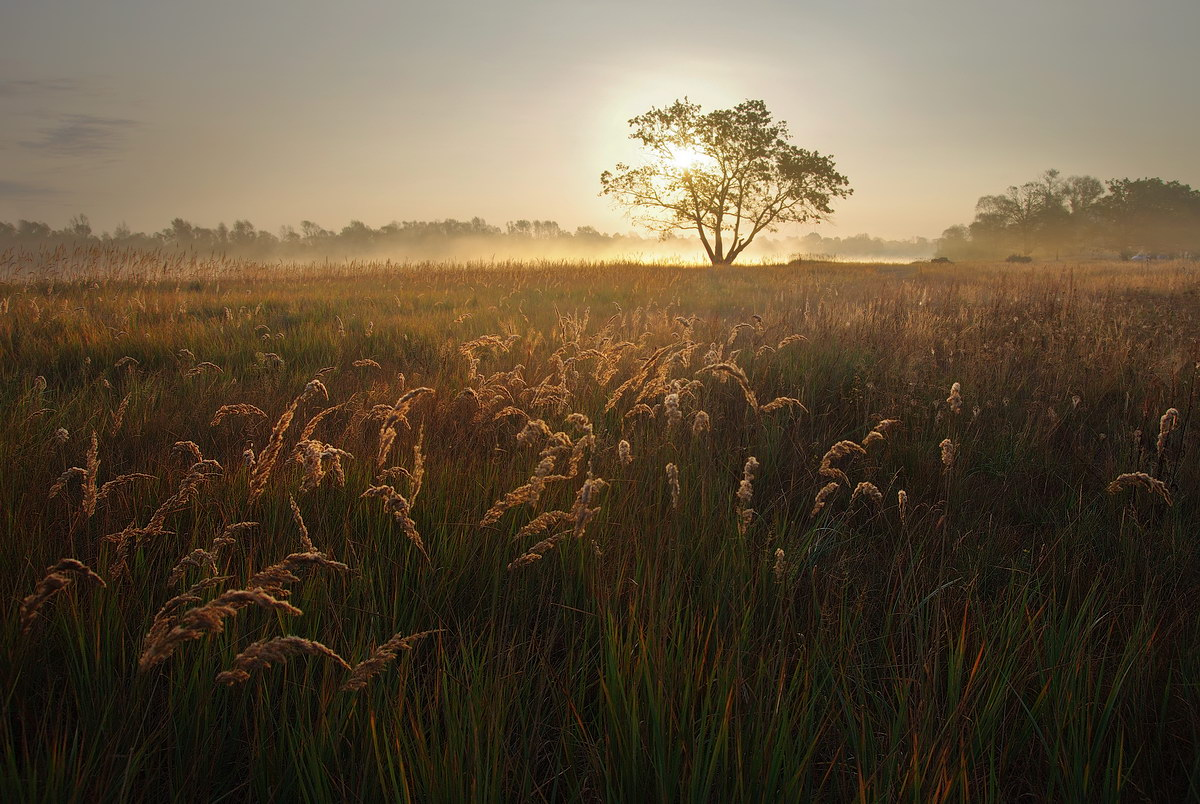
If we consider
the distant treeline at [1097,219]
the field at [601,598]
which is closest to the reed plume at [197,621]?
the field at [601,598]

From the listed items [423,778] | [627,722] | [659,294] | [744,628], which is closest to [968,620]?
[744,628]

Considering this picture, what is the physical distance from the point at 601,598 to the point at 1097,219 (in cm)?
9629

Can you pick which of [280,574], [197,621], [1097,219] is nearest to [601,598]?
[280,574]

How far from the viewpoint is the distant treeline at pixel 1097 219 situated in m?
69.8

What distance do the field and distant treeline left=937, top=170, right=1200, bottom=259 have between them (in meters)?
83.3

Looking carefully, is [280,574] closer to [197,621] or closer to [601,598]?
[197,621]

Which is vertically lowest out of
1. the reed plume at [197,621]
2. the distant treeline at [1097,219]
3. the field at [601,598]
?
the field at [601,598]

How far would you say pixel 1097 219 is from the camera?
72.2 meters

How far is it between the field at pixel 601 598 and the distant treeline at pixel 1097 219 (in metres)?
83.3

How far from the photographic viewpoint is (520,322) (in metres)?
6.70

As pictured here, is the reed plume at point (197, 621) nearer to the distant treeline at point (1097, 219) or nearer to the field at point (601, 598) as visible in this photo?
the field at point (601, 598)

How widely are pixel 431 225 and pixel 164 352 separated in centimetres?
14622

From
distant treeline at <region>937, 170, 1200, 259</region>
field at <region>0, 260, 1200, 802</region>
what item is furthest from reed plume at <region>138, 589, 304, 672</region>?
distant treeline at <region>937, 170, 1200, 259</region>

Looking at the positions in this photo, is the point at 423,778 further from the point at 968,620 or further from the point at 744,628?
the point at 968,620
